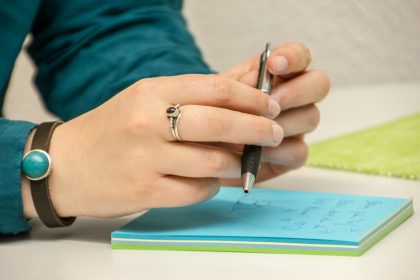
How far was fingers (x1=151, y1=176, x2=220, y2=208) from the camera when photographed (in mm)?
552

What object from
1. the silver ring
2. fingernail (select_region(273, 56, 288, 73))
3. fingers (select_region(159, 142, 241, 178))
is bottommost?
fingers (select_region(159, 142, 241, 178))

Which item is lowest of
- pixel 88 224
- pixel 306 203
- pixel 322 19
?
pixel 88 224

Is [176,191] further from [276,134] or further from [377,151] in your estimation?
[377,151]

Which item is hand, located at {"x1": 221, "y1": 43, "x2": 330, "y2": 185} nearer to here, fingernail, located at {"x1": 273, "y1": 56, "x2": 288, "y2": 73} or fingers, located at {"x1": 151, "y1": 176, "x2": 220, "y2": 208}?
fingernail, located at {"x1": 273, "y1": 56, "x2": 288, "y2": 73}

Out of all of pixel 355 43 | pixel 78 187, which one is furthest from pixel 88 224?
pixel 355 43

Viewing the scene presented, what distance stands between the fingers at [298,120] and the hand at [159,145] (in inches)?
4.2

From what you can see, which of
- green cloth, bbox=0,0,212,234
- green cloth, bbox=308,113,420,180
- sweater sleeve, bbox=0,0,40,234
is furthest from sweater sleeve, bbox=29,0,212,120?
sweater sleeve, bbox=0,0,40,234

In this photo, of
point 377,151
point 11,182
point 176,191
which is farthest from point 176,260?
point 377,151

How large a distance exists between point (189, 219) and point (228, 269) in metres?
0.11

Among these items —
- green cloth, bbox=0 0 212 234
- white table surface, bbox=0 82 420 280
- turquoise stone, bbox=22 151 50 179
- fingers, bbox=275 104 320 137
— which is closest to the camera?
white table surface, bbox=0 82 420 280

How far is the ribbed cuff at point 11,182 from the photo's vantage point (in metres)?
0.58

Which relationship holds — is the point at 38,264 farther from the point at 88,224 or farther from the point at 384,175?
the point at 384,175

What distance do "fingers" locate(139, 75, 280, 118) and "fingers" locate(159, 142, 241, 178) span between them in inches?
1.5

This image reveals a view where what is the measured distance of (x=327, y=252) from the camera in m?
0.50
